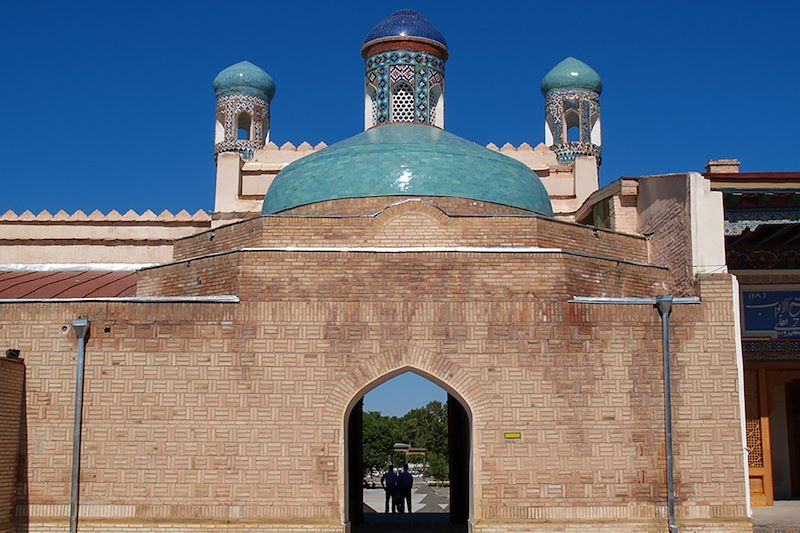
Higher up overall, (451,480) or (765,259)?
(765,259)

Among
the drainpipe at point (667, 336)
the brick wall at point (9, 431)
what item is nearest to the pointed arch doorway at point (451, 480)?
the drainpipe at point (667, 336)

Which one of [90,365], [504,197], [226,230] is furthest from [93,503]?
[504,197]

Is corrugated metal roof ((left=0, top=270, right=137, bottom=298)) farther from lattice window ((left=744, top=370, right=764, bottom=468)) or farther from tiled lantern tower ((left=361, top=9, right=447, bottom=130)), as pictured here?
lattice window ((left=744, top=370, right=764, bottom=468))

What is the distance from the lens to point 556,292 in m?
12.1

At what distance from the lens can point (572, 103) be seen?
21922 mm

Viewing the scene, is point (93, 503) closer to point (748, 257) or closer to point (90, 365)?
point (90, 365)

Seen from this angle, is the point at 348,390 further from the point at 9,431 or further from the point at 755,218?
the point at 755,218

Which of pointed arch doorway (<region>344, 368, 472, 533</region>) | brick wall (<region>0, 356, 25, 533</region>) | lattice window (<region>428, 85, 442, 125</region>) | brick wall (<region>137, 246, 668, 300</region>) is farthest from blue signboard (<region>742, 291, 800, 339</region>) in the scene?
brick wall (<region>0, 356, 25, 533</region>)

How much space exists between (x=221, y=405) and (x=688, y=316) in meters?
5.32

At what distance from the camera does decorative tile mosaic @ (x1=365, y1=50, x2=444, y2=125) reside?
17250 mm

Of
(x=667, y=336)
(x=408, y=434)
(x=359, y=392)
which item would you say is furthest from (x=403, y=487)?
(x=408, y=434)

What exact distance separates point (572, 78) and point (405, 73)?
18.8 feet

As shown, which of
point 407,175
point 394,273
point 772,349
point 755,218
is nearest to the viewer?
point 394,273

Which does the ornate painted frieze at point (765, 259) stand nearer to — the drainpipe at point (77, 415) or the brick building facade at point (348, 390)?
the brick building facade at point (348, 390)
